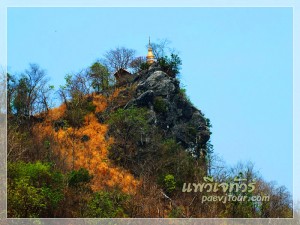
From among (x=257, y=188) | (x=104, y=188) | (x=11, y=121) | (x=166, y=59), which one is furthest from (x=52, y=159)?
(x=166, y=59)

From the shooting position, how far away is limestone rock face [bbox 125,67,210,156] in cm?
1672

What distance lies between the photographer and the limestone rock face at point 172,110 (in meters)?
16.7

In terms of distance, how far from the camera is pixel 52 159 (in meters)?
13.8

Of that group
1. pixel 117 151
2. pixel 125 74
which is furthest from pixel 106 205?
pixel 125 74

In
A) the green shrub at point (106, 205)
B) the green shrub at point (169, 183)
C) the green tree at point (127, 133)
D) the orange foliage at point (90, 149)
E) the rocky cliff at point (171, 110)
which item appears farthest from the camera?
the rocky cliff at point (171, 110)

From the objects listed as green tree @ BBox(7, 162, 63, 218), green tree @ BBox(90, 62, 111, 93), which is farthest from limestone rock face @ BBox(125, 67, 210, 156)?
green tree @ BBox(7, 162, 63, 218)

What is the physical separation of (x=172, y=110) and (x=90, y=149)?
3054 mm

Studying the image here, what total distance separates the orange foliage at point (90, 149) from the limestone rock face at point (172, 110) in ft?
4.60

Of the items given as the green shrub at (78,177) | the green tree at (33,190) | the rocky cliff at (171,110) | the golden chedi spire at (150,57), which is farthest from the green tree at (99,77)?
the green tree at (33,190)

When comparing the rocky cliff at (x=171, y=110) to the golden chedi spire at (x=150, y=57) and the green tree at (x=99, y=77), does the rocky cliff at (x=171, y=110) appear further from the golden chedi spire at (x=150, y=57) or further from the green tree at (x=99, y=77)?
the green tree at (x=99, y=77)

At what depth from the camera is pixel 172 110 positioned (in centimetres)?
1734

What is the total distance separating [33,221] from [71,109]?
318 inches

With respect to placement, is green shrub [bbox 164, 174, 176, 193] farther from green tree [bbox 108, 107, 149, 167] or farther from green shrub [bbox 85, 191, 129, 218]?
green tree [bbox 108, 107, 149, 167]

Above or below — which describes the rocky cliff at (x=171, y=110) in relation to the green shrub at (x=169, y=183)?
above
